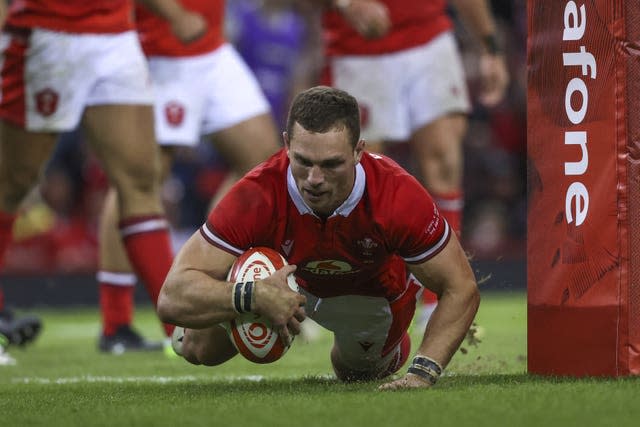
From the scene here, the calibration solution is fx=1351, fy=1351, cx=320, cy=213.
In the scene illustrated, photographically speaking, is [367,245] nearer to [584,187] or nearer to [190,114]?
[584,187]

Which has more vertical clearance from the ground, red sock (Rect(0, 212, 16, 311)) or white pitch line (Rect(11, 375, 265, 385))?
red sock (Rect(0, 212, 16, 311))

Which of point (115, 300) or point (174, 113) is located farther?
point (174, 113)

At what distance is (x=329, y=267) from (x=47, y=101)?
2.26 meters

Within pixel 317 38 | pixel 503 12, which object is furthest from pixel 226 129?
pixel 503 12

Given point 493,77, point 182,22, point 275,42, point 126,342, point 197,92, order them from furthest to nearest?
point 275,42 < point 493,77 < point 197,92 < point 126,342 < point 182,22

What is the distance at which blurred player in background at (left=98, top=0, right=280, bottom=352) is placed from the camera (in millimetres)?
7289

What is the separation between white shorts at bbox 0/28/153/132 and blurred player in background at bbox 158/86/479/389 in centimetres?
Answer: 184

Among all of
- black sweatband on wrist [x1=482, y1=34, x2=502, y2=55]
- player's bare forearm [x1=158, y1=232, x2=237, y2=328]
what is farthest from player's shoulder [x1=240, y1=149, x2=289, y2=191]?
black sweatband on wrist [x1=482, y1=34, x2=502, y2=55]

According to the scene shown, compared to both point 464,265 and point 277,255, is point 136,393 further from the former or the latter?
point 464,265

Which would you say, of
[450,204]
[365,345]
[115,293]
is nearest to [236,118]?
[115,293]

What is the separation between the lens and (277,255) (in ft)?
15.3

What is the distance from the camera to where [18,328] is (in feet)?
23.0

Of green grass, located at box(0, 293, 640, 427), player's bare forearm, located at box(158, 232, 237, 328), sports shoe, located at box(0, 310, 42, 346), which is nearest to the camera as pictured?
green grass, located at box(0, 293, 640, 427)

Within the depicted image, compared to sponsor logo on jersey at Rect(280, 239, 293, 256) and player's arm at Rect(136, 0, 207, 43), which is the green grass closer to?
sponsor logo on jersey at Rect(280, 239, 293, 256)
